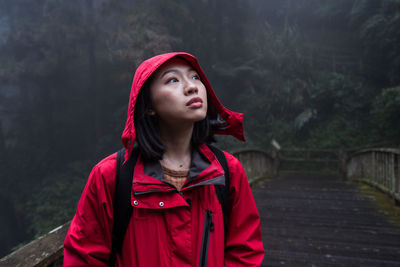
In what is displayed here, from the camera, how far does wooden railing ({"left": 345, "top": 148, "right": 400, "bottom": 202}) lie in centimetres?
455

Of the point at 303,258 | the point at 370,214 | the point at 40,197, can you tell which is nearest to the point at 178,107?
the point at 303,258

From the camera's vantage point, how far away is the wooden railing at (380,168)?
4.55 m

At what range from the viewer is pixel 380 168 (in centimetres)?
554

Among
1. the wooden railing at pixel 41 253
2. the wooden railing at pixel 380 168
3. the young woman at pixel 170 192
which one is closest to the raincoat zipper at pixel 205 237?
the young woman at pixel 170 192

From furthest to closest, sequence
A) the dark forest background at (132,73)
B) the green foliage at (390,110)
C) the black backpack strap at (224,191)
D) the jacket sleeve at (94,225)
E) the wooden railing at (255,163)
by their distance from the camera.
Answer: the dark forest background at (132,73)
the green foliage at (390,110)
the wooden railing at (255,163)
the black backpack strap at (224,191)
the jacket sleeve at (94,225)

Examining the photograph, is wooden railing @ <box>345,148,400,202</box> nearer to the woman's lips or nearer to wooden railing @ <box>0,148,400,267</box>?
wooden railing @ <box>0,148,400,267</box>

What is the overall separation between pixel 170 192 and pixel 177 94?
1.24 ft

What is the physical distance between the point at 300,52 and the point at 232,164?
16.4 meters

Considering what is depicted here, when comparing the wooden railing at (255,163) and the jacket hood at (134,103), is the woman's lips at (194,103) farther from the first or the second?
the wooden railing at (255,163)

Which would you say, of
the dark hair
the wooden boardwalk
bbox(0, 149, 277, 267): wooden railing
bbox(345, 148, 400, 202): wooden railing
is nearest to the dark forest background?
bbox(345, 148, 400, 202): wooden railing

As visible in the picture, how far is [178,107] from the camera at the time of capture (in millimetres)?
1205

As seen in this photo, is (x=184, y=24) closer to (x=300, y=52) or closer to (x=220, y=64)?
(x=220, y=64)

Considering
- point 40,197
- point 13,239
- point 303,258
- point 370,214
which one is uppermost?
point 303,258

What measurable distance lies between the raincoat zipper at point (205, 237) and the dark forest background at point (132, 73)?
458 inches
